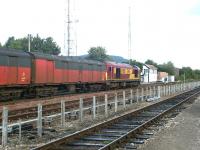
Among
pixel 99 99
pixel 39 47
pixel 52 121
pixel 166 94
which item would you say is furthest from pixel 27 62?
pixel 39 47

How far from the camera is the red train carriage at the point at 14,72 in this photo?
24.2 metres

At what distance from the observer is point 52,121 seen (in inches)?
649

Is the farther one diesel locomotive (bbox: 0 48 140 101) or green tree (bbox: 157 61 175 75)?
green tree (bbox: 157 61 175 75)

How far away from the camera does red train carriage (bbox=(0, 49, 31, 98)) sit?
A: 24219 millimetres

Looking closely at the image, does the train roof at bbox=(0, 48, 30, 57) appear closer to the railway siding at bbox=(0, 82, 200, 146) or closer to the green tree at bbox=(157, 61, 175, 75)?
the railway siding at bbox=(0, 82, 200, 146)

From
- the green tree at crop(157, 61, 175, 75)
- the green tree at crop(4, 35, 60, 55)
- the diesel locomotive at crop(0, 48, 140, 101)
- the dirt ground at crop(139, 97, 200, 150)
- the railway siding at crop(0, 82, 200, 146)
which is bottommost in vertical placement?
the dirt ground at crop(139, 97, 200, 150)

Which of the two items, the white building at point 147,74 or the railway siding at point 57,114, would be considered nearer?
the railway siding at point 57,114

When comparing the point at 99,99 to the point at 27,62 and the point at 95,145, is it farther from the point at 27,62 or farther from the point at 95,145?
the point at 95,145

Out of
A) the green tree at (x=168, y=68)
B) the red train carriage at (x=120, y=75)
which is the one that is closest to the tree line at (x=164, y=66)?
the green tree at (x=168, y=68)

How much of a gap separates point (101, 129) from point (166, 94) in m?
27.3

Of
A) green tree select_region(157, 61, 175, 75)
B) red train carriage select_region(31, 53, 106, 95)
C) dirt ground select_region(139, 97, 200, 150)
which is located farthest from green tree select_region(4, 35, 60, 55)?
dirt ground select_region(139, 97, 200, 150)

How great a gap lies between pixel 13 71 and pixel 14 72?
16cm

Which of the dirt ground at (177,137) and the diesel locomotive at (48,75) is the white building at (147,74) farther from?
the dirt ground at (177,137)

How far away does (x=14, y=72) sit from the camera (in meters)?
25.5
